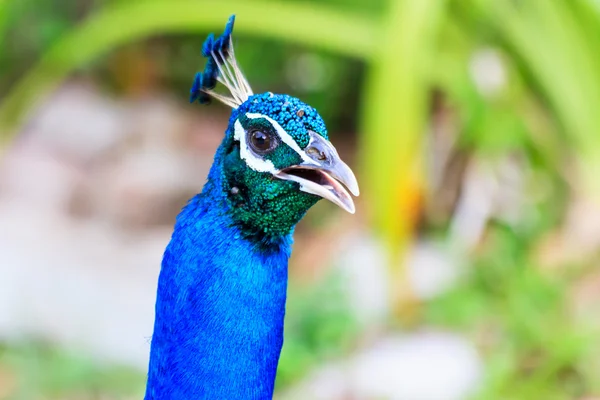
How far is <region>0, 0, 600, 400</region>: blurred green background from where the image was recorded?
2.05m

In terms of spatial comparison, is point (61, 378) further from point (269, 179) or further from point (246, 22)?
point (269, 179)

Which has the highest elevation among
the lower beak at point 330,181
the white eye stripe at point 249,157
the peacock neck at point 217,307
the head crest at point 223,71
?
the head crest at point 223,71

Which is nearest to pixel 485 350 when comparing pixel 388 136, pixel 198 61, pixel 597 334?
pixel 597 334

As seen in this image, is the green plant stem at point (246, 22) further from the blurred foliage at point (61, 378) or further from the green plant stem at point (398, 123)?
the blurred foliage at point (61, 378)

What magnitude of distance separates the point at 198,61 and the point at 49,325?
1.72 metres

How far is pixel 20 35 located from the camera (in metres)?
3.61

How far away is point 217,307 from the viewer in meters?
0.89

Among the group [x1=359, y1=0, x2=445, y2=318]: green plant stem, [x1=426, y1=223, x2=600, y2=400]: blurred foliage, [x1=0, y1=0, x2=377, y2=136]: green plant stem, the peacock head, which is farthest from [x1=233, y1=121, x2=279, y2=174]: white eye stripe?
[x1=0, y1=0, x2=377, y2=136]: green plant stem

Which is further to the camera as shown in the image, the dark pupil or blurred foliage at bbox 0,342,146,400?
blurred foliage at bbox 0,342,146,400

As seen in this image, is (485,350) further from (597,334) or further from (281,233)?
(281,233)

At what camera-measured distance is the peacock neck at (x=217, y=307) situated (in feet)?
2.93

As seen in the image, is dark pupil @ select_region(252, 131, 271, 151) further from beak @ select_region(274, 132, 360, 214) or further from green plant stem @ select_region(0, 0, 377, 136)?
green plant stem @ select_region(0, 0, 377, 136)

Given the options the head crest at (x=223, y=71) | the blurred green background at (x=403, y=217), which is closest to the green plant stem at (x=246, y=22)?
the blurred green background at (x=403, y=217)

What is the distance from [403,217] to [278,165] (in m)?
1.14
